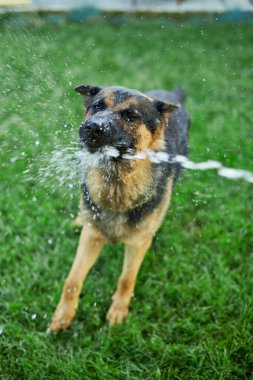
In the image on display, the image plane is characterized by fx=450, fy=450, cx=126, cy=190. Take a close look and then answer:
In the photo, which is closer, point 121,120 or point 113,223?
point 121,120

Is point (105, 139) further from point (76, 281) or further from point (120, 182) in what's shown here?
point (76, 281)

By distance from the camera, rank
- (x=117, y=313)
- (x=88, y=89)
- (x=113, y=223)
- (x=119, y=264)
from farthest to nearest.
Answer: (x=119, y=264) < (x=117, y=313) < (x=88, y=89) < (x=113, y=223)

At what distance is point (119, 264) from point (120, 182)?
3.48 feet

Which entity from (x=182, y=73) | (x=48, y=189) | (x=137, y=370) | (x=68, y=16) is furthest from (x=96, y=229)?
(x=68, y=16)

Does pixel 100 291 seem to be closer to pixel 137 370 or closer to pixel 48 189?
pixel 137 370

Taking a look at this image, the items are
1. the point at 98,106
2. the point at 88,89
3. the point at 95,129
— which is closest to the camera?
the point at 95,129

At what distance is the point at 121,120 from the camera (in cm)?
279

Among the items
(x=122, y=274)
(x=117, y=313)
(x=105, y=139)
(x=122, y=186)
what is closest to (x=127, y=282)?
(x=122, y=274)

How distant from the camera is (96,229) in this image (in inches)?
122

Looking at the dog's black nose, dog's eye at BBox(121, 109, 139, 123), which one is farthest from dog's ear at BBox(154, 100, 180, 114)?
the dog's black nose

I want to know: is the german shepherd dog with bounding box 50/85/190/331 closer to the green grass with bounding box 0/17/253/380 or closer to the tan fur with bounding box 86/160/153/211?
the tan fur with bounding box 86/160/153/211

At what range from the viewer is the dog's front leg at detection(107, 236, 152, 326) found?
3273mm

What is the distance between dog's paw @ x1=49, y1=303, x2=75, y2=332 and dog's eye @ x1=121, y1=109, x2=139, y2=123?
1384mm

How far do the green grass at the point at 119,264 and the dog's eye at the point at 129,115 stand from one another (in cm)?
49
